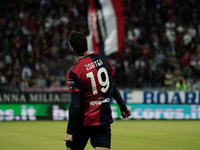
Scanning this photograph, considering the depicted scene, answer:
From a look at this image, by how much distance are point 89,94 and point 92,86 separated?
0.10 m

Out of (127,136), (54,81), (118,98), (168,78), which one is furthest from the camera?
(168,78)

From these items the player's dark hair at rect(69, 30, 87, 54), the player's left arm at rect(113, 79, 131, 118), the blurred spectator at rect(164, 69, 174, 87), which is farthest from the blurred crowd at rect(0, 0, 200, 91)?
A: the player's dark hair at rect(69, 30, 87, 54)

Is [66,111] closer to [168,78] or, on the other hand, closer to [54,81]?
[54,81]

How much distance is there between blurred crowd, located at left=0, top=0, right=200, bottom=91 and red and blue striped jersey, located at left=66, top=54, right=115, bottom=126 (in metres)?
12.1

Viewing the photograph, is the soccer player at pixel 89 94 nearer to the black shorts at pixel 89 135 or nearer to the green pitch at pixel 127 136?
the black shorts at pixel 89 135

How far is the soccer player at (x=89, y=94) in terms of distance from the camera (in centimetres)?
449

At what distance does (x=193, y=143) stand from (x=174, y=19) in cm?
1489

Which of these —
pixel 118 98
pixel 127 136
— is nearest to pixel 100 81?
pixel 118 98

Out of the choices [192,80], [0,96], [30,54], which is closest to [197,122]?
[192,80]

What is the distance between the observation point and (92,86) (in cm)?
453

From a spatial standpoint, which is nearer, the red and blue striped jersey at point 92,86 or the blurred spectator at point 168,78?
the red and blue striped jersey at point 92,86

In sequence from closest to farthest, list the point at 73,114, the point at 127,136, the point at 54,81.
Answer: the point at 73,114, the point at 127,136, the point at 54,81

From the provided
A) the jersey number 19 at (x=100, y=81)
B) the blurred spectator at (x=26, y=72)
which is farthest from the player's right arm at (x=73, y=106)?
the blurred spectator at (x=26, y=72)

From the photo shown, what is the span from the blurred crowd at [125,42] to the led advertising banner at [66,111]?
1432 mm
